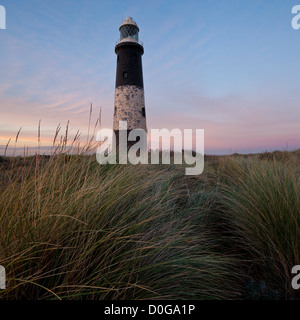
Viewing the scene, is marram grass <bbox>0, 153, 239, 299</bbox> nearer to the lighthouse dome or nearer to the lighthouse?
the lighthouse

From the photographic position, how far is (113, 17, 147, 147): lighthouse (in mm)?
12000

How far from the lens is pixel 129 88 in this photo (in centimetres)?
1199

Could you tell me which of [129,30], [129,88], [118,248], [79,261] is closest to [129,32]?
[129,30]

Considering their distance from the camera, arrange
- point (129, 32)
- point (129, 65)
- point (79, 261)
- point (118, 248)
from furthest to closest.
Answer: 1. point (129, 32)
2. point (129, 65)
3. point (118, 248)
4. point (79, 261)

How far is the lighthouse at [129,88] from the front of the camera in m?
12.0

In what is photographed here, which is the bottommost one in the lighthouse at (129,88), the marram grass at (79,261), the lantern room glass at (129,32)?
the marram grass at (79,261)

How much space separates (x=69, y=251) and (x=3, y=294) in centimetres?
36

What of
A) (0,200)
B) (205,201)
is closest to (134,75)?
(205,201)

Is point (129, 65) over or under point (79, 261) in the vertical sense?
over

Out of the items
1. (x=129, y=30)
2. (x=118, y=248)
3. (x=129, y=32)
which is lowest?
(x=118, y=248)

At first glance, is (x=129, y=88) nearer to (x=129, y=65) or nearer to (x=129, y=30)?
(x=129, y=65)

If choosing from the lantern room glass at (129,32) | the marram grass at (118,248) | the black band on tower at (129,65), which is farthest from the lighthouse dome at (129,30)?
the marram grass at (118,248)

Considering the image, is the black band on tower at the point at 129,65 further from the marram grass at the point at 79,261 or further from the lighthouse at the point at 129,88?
the marram grass at the point at 79,261
